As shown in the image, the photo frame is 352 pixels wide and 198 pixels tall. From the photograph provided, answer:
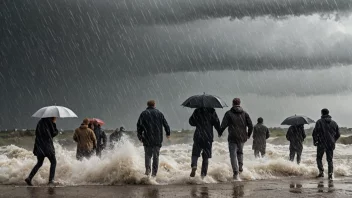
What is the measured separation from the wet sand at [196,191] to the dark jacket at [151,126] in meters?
1.26

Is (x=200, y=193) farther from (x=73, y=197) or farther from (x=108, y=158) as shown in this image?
(x=108, y=158)

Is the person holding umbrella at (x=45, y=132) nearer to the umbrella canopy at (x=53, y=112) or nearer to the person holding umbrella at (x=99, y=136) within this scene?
the umbrella canopy at (x=53, y=112)

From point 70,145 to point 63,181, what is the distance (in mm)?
42785

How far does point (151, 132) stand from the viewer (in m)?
13.3

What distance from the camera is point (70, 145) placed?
55.9 m

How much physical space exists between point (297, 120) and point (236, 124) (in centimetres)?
507

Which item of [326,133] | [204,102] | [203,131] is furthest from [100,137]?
[326,133]

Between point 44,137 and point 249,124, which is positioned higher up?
point 249,124

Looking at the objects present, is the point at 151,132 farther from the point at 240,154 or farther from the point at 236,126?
the point at 240,154

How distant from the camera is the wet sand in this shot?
10.6 meters

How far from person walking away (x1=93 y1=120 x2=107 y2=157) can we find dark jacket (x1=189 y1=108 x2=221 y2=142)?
16.9 feet

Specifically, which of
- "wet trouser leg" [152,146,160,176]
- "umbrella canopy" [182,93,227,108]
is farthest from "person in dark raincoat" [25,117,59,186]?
"umbrella canopy" [182,93,227,108]

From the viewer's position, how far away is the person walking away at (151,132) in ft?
43.7

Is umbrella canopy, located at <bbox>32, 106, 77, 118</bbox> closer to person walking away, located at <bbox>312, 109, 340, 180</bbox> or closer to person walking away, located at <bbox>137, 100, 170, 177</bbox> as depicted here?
person walking away, located at <bbox>137, 100, 170, 177</bbox>
